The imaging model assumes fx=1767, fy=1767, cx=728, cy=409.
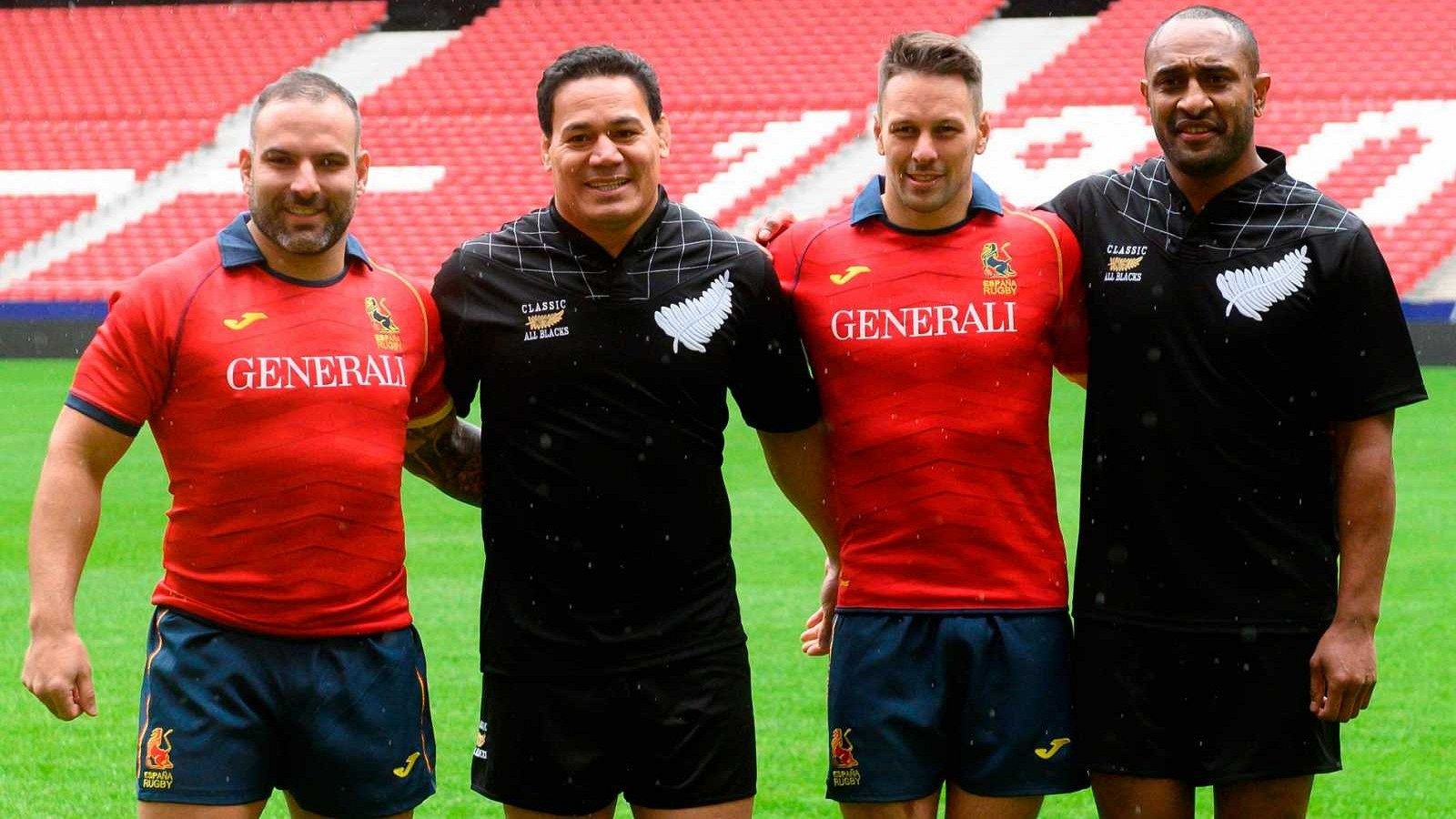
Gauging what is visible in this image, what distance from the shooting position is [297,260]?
138 inches

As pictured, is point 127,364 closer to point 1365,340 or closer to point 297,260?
point 297,260

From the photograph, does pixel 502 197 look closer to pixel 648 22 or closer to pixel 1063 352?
pixel 648 22

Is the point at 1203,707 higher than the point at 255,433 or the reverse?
the reverse

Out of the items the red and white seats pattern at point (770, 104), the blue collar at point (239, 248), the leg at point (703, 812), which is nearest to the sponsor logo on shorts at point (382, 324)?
the blue collar at point (239, 248)

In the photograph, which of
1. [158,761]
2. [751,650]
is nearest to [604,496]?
[158,761]


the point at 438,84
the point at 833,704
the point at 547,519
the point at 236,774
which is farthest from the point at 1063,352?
the point at 438,84

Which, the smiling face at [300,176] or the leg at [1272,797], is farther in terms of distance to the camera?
the leg at [1272,797]

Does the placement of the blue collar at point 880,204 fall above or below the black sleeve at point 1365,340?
above

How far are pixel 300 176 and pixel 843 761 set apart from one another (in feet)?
5.27

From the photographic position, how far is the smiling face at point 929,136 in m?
3.65

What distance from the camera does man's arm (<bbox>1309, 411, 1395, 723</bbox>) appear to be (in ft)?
11.5

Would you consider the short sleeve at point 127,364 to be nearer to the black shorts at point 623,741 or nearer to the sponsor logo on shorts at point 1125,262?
the black shorts at point 623,741

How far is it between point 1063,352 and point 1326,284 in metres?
0.56

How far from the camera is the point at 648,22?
26.0 meters
